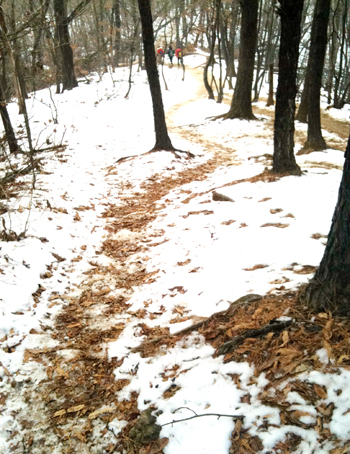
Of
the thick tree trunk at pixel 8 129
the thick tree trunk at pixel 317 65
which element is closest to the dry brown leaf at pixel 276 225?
the thick tree trunk at pixel 317 65

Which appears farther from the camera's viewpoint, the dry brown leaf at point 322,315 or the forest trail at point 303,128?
the forest trail at point 303,128

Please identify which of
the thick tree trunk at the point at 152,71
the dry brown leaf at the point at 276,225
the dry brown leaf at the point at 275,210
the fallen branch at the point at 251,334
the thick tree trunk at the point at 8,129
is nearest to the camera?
the fallen branch at the point at 251,334

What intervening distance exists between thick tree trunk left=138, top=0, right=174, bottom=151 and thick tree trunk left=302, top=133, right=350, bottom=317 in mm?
7442

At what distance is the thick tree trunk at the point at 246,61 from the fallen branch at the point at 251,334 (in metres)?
11.7

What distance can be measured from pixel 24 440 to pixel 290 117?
19.3 feet

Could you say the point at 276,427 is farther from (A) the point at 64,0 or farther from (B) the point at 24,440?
(A) the point at 64,0

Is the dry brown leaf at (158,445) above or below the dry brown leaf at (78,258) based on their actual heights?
above

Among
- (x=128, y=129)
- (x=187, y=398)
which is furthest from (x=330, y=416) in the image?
(x=128, y=129)

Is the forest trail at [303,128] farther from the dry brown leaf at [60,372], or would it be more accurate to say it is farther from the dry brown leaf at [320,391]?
the dry brown leaf at [320,391]

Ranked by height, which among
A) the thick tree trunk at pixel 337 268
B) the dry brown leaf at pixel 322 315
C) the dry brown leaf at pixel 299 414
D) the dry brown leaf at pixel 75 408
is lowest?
the dry brown leaf at pixel 75 408

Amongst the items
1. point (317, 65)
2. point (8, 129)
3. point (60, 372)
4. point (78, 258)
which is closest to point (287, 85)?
point (317, 65)

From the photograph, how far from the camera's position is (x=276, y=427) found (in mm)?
1888

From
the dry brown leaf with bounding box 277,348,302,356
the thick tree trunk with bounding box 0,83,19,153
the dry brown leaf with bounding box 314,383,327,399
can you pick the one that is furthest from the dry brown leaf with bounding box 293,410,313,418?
the thick tree trunk with bounding box 0,83,19,153

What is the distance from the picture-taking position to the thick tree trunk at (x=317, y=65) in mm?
7688
